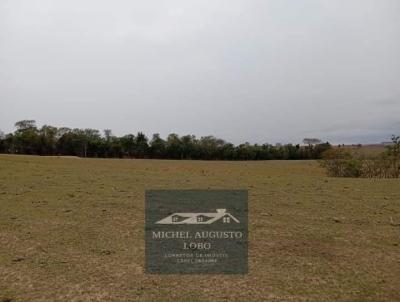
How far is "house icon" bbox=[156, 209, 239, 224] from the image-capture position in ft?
22.0

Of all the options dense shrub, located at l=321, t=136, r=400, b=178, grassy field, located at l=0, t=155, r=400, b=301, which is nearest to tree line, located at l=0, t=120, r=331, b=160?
dense shrub, located at l=321, t=136, r=400, b=178

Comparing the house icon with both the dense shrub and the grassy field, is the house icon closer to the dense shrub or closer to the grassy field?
the grassy field

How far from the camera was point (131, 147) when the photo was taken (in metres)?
75.2

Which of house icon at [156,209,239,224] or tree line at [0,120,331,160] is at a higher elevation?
tree line at [0,120,331,160]

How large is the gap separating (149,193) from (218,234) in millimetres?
4156

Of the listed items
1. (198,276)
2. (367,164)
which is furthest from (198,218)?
(367,164)

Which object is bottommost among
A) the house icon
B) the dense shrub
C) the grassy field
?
the grassy field

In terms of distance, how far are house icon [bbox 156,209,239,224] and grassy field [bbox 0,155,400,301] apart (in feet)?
1.53

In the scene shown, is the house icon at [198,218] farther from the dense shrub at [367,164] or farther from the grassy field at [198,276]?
the dense shrub at [367,164]

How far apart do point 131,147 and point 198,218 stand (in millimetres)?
69919

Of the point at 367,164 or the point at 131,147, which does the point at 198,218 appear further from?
the point at 131,147

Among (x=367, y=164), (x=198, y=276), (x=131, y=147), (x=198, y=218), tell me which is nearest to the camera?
(x=198, y=276)

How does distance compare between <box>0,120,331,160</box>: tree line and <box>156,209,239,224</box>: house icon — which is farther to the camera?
<box>0,120,331,160</box>: tree line

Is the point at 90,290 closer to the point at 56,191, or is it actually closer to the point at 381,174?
the point at 56,191
